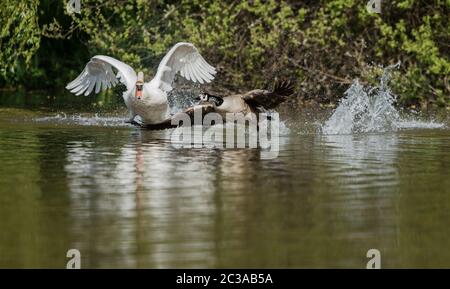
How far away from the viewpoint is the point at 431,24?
72.7 feet

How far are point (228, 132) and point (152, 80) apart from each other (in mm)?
1368

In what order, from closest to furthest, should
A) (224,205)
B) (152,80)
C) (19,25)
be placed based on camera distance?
(224,205)
(152,80)
(19,25)

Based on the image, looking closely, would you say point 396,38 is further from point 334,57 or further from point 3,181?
point 3,181

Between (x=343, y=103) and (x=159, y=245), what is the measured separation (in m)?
10.1

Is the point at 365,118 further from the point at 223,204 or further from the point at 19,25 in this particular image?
the point at 223,204

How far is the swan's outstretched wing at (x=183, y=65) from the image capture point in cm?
1683

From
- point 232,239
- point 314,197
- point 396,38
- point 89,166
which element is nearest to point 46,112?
point 396,38

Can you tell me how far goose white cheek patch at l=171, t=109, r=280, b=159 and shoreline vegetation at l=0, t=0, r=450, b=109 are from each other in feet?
17.3

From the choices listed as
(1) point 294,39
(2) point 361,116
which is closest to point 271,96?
(2) point 361,116

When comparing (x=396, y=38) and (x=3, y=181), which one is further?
(x=396, y=38)

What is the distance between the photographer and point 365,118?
17500 mm

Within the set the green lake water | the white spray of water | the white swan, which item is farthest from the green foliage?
the white spray of water

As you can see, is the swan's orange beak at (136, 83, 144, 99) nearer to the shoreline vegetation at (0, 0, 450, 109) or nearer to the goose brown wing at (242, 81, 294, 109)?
the goose brown wing at (242, 81, 294, 109)
